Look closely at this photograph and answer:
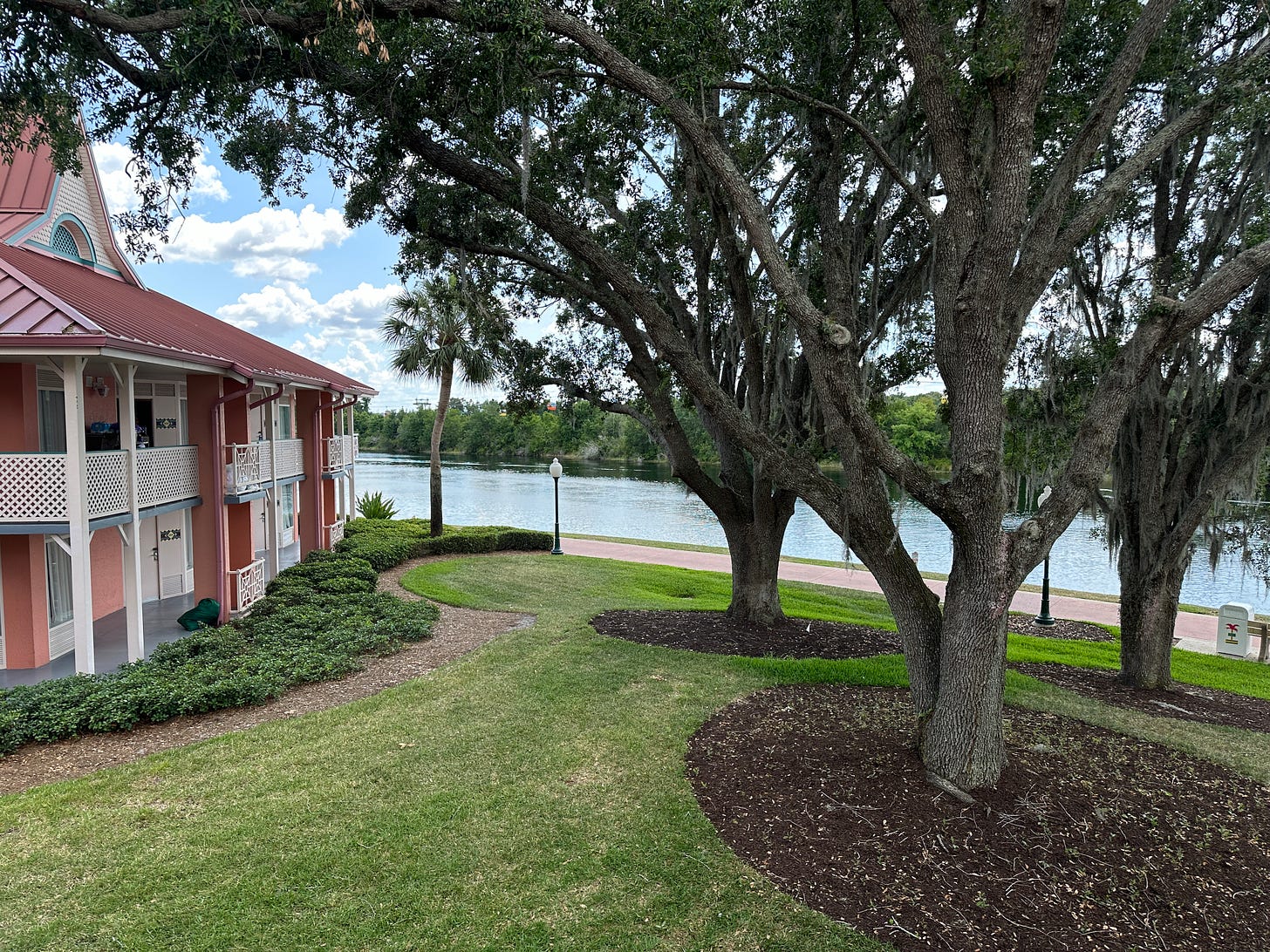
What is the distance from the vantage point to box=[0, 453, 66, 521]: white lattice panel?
25.7ft

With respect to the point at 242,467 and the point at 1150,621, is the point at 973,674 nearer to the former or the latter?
the point at 1150,621

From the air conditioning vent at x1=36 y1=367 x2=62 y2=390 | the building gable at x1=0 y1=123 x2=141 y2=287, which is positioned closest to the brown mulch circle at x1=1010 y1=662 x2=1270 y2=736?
the air conditioning vent at x1=36 y1=367 x2=62 y2=390

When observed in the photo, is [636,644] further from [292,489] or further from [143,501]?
[292,489]

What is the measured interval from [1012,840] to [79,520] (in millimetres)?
9720

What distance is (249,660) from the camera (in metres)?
8.04

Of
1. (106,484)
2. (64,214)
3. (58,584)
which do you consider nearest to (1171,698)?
(106,484)

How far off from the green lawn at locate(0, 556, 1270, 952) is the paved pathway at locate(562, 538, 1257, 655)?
7379 millimetres

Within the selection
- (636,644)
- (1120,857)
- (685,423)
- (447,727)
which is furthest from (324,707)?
(685,423)

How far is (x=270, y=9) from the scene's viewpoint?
536cm

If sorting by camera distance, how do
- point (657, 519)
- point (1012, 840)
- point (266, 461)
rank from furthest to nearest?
1. point (657, 519)
2. point (266, 461)
3. point (1012, 840)

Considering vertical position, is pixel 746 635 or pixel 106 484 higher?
pixel 106 484

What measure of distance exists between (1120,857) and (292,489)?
2012 centimetres

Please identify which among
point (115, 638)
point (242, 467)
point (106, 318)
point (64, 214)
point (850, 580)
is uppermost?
point (64, 214)

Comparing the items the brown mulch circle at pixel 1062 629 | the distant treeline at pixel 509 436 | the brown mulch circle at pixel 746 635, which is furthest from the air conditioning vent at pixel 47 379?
the distant treeline at pixel 509 436
